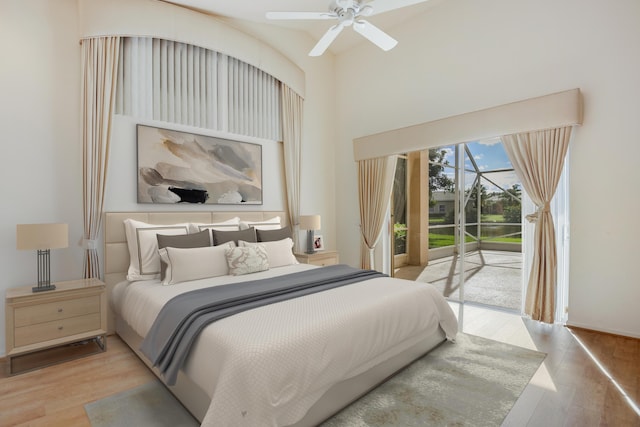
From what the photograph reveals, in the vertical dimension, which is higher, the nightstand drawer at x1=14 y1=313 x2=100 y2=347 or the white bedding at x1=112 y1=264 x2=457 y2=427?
the white bedding at x1=112 y1=264 x2=457 y2=427

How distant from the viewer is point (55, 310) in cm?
253

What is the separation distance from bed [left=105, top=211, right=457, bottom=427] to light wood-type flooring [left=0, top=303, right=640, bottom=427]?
303mm

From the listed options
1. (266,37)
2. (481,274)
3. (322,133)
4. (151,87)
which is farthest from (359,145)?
(151,87)

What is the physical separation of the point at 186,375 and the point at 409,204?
12.5 feet

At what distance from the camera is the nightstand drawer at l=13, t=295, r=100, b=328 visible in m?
2.39

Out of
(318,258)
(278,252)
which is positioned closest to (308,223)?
(318,258)

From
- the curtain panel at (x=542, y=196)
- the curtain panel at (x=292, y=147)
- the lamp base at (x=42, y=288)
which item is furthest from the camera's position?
A: the curtain panel at (x=292, y=147)

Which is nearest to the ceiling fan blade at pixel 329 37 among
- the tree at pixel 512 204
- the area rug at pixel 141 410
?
the tree at pixel 512 204

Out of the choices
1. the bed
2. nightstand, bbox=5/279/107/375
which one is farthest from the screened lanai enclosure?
nightstand, bbox=5/279/107/375

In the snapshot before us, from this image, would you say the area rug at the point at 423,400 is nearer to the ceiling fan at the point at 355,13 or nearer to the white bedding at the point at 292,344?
the white bedding at the point at 292,344

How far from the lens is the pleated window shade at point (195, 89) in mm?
3262

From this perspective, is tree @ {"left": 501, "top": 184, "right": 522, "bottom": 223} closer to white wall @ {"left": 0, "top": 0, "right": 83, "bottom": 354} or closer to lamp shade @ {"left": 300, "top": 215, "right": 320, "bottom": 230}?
lamp shade @ {"left": 300, "top": 215, "right": 320, "bottom": 230}

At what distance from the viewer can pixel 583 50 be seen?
122 inches

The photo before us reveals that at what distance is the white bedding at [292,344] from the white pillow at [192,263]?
19 centimetres
